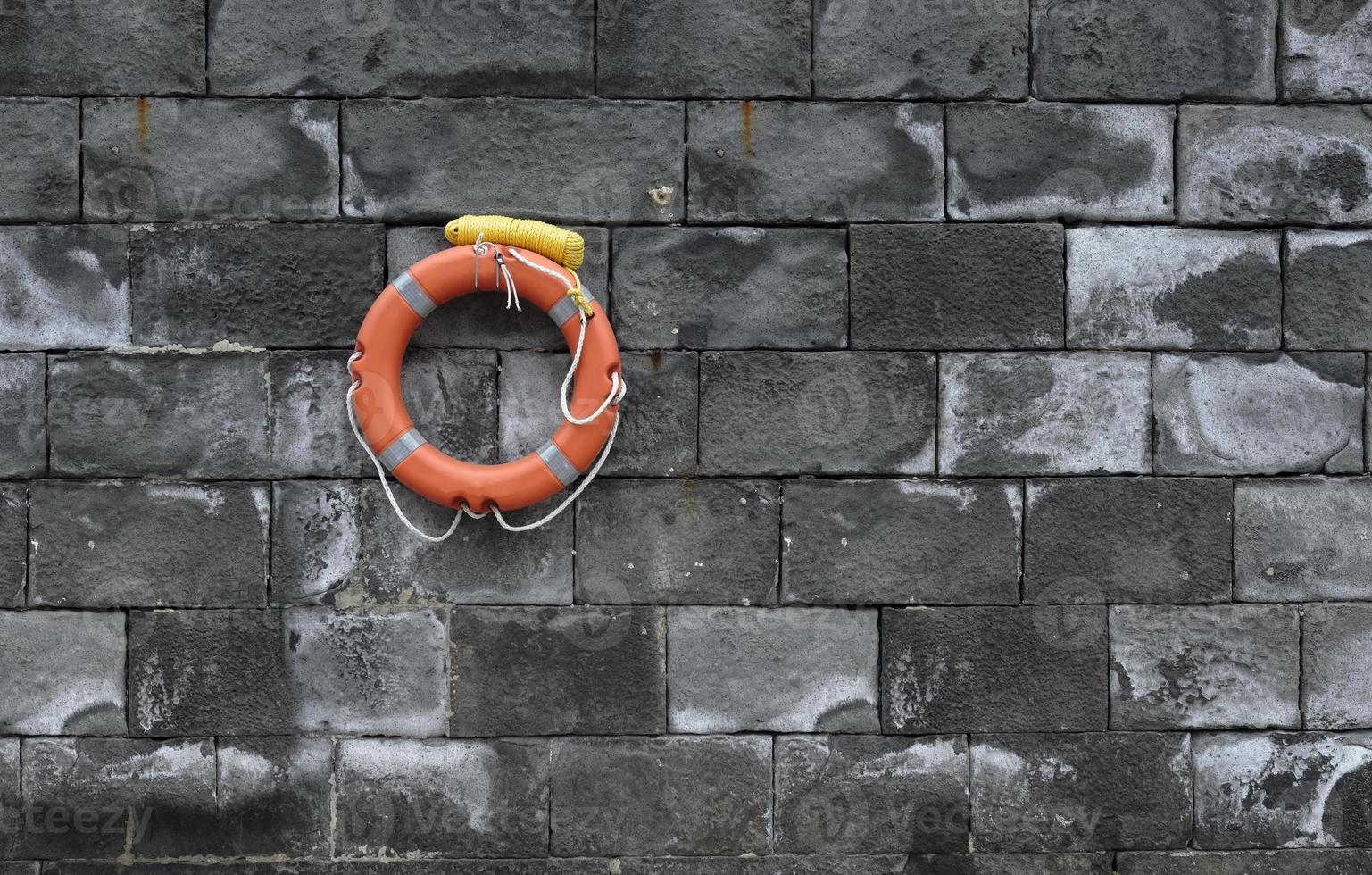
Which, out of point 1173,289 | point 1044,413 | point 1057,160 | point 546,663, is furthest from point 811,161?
point 546,663

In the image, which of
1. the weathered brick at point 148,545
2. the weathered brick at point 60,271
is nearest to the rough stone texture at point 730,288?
the weathered brick at point 148,545

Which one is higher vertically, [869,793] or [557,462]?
[557,462]

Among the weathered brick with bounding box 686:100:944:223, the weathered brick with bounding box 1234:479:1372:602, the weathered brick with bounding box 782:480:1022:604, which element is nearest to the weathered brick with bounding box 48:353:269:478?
the weathered brick with bounding box 686:100:944:223

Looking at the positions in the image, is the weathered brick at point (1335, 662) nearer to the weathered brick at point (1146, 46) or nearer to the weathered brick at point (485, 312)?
the weathered brick at point (1146, 46)

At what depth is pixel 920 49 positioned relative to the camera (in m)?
3.62

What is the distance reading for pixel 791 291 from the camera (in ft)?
12.0

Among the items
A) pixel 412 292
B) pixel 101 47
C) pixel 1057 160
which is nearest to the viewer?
pixel 412 292

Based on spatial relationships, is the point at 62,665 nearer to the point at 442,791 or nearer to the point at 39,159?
the point at 442,791

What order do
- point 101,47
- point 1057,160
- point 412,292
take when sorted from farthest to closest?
point 1057,160 → point 101,47 → point 412,292

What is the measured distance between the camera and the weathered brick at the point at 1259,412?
12.1ft

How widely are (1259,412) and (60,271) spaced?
12.7 ft

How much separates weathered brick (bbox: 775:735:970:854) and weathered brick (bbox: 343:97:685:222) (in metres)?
1.85

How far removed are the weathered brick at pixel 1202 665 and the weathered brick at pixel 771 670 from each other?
2.74ft

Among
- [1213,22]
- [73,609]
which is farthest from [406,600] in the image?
[1213,22]
